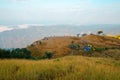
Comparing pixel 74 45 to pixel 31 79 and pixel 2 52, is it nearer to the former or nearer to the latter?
pixel 2 52

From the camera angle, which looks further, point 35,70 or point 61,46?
point 61,46

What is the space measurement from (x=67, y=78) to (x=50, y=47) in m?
46.1

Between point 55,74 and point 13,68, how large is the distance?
1.85m

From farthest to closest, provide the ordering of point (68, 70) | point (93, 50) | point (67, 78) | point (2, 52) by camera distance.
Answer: point (93, 50) < point (2, 52) < point (68, 70) < point (67, 78)

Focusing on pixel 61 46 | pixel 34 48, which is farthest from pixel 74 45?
pixel 34 48

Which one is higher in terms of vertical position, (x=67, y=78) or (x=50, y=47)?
(x=67, y=78)

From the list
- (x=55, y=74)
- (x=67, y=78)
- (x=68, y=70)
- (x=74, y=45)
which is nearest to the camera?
(x=67, y=78)

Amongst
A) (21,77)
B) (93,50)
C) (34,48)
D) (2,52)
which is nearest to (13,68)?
(21,77)

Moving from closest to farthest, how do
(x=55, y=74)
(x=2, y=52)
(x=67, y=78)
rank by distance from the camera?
(x=67, y=78) < (x=55, y=74) < (x=2, y=52)

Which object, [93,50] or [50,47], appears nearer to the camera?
[93,50]

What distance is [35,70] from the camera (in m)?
10.4

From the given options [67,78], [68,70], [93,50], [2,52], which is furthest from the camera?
[93,50]

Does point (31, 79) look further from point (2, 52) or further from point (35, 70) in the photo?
point (2, 52)

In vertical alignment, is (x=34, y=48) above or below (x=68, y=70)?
below
